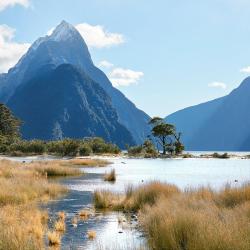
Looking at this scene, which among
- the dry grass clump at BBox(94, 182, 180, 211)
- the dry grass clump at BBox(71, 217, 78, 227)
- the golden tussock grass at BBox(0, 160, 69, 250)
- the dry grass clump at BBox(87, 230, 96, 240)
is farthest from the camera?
the dry grass clump at BBox(94, 182, 180, 211)

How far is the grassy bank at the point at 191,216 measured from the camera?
11.5 m

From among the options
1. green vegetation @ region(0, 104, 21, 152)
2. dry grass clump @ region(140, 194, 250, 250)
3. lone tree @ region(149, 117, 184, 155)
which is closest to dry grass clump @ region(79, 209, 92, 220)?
dry grass clump @ region(140, 194, 250, 250)

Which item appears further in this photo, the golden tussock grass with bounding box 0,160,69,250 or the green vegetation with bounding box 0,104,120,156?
the green vegetation with bounding box 0,104,120,156

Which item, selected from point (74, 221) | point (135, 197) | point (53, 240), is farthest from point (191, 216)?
point (135, 197)

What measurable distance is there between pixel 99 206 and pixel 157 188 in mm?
3227

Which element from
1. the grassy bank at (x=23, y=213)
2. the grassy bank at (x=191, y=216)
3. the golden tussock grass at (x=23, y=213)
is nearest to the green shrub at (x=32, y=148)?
the grassy bank at (x=23, y=213)

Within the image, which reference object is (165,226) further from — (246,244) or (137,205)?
(137,205)

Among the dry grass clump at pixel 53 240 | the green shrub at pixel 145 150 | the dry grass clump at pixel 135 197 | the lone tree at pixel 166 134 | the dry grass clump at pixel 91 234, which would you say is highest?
the lone tree at pixel 166 134

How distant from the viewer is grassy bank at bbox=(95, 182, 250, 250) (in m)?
11.5

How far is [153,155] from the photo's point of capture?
395 ft

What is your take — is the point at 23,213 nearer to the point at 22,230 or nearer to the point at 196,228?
the point at 22,230

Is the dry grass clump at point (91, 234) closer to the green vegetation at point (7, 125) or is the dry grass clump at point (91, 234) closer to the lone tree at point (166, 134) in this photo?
the lone tree at point (166, 134)

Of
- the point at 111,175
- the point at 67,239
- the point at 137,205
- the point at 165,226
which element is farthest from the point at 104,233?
the point at 111,175

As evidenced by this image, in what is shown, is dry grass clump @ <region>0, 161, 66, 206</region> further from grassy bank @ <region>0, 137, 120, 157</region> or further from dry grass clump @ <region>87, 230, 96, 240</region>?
grassy bank @ <region>0, 137, 120, 157</region>
